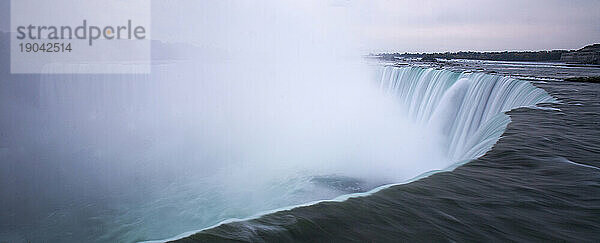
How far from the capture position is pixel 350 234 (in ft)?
7.36

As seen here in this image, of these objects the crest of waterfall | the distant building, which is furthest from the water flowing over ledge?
the distant building

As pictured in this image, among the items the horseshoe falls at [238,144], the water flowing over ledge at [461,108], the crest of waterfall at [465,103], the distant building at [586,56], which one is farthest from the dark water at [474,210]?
the distant building at [586,56]

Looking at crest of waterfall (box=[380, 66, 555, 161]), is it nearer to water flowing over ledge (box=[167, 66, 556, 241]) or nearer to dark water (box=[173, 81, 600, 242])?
water flowing over ledge (box=[167, 66, 556, 241])

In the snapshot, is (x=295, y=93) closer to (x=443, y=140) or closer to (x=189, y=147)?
(x=189, y=147)

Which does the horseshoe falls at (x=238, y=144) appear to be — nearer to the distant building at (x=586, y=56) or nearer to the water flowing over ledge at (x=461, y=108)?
the water flowing over ledge at (x=461, y=108)

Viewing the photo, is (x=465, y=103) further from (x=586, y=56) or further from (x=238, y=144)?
(x=586, y=56)

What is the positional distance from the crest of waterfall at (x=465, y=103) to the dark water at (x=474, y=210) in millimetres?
816

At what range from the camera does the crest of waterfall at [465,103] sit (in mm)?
6356

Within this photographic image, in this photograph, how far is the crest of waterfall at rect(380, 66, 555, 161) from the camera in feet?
20.9

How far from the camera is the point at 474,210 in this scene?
270 centimetres

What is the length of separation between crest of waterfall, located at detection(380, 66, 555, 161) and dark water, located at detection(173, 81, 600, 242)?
0.82 metres

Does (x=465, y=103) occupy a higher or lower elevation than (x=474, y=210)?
higher

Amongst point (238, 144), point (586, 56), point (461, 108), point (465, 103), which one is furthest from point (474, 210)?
point (586, 56)

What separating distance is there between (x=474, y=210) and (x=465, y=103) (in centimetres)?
972
